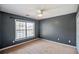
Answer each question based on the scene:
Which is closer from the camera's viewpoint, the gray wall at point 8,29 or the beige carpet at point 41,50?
the beige carpet at point 41,50

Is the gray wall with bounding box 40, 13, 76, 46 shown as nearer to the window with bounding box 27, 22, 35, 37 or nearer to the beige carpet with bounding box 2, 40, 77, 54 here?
the beige carpet with bounding box 2, 40, 77, 54

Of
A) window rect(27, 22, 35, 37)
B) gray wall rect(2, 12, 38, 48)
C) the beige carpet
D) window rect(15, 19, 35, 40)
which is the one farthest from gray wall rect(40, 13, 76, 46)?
gray wall rect(2, 12, 38, 48)

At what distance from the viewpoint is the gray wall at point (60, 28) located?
3.94m

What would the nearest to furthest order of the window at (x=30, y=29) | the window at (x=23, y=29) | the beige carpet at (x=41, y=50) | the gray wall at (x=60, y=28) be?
the beige carpet at (x=41, y=50) < the gray wall at (x=60, y=28) < the window at (x=23, y=29) < the window at (x=30, y=29)

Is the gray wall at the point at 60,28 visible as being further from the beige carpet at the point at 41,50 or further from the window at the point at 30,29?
the window at the point at 30,29

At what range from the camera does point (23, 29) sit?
4.85m

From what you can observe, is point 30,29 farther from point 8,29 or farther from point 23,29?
point 8,29

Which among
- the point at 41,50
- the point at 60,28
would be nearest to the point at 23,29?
the point at 41,50

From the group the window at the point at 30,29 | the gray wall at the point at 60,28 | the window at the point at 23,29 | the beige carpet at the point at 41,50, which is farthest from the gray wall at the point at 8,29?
the gray wall at the point at 60,28

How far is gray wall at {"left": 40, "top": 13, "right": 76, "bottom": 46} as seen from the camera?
3.94 m

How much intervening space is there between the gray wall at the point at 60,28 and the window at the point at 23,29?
1085mm
